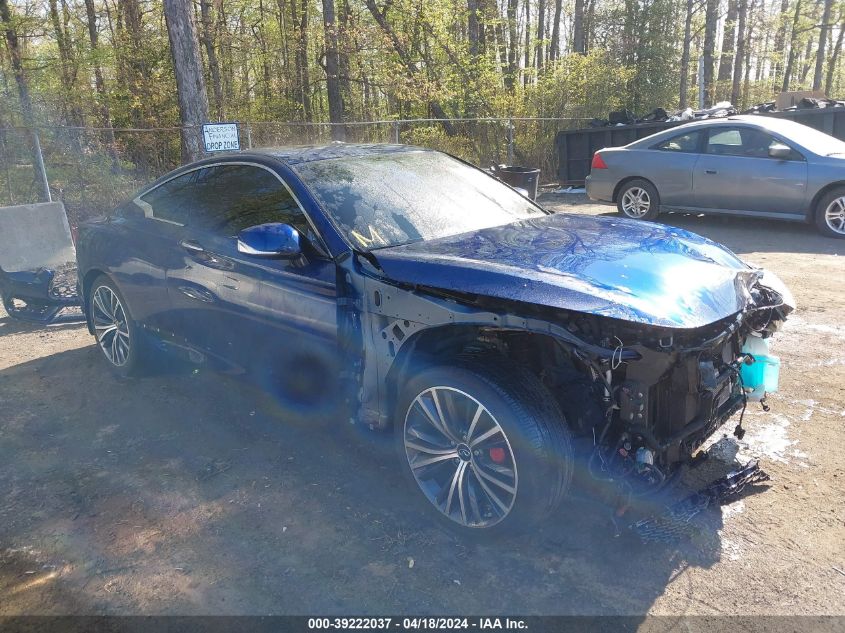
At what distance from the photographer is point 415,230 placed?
3.60 metres

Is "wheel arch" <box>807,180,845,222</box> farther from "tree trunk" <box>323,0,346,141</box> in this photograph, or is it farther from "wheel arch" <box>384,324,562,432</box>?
"tree trunk" <box>323,0,346,141</box>

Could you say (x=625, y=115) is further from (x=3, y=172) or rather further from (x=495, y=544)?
(x=495, y=544)

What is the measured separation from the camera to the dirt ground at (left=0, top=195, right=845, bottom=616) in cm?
272

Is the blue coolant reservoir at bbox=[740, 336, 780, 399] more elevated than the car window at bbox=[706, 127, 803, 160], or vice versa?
the car window at bbox=[706, 127, 803, 160]

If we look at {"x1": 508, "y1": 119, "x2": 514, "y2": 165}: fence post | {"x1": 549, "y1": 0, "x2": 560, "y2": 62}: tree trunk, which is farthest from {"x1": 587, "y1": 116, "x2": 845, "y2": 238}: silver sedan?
{"x1": 549, "y1": 0, "x2": 560, "y2": 62}: tree trunk

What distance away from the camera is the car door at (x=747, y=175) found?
888 centimetres

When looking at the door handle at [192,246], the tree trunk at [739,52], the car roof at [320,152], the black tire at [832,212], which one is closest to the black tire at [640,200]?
the black tire at [832,212]

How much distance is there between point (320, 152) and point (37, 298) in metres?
4.23

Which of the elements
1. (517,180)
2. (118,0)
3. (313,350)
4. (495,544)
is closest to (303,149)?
(313,350)

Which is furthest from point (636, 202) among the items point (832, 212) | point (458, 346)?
point (458, 346)

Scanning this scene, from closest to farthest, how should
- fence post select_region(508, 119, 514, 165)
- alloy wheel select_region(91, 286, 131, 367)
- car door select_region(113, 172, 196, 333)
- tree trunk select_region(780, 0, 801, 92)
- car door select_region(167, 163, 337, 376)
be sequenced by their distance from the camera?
car door select_region(167, 163, 337, 376) → car door select_region(113, 172, 196, 333) → alloy wheel select_region(91, 286, 131, 367) → fence post select_region(508, 119, 514, 165) → tree trunk select_region(780, 0, 801, 92)

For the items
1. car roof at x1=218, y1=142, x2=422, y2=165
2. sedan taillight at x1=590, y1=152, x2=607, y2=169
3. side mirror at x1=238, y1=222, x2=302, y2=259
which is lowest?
sedan taillight at x1=590, y1=152, x2=607, y2=169

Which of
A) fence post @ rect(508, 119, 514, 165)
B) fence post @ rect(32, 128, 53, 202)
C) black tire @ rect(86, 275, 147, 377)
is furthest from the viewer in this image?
fence post @ rect(508, 119, 514, 165)

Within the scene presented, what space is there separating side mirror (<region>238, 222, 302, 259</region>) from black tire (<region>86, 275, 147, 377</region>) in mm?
1994
